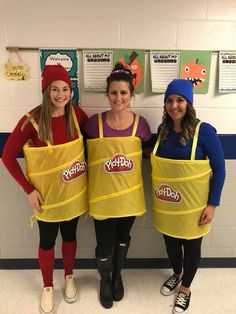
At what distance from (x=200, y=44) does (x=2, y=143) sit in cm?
137

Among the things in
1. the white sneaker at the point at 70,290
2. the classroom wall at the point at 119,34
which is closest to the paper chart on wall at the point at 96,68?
the classroom wall at the point at 119,34

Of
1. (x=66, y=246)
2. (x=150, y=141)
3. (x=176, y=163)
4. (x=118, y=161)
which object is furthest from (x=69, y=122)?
(x=66, y=246)

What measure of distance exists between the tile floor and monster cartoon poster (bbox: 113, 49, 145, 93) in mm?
1350

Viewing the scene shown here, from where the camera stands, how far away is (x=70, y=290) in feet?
5.96

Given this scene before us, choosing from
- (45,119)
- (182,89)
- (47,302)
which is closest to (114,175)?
Result: (45,119)

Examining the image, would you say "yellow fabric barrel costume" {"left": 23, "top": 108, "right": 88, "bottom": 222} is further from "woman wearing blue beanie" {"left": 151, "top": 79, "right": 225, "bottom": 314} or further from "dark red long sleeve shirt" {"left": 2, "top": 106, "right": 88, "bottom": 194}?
"woman wearing blue beanie" {"left": 151, "top": 79, "right": 225, "bottom": 314}

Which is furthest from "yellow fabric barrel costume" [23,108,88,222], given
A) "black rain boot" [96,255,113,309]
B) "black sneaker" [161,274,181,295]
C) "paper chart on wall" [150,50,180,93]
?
"black sneaker" [161,274,181,295]

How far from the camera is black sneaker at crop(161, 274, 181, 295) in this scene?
1858 mm

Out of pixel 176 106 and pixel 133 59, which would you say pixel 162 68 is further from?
pixel 176 106

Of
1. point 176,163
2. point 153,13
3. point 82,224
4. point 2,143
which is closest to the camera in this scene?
point 176,163

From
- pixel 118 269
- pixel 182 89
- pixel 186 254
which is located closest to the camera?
pixel 182 89

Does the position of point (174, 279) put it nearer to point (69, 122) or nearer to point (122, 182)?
point (122, 182)

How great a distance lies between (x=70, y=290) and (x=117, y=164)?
89 cm

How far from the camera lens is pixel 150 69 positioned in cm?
176
